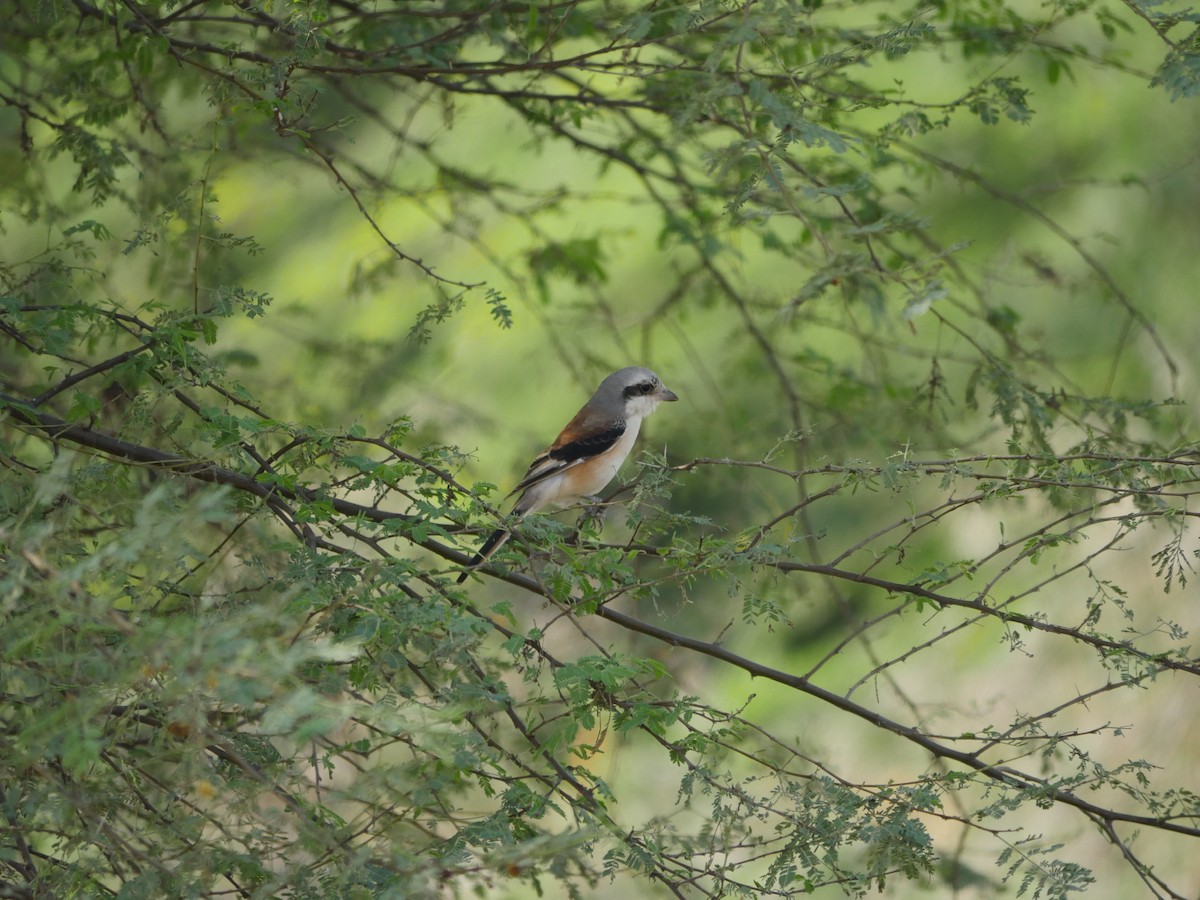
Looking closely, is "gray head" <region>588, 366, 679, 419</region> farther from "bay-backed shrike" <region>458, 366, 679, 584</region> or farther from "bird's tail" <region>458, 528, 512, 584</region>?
"bird's tail" <region>458, 528, 512, 584</region>

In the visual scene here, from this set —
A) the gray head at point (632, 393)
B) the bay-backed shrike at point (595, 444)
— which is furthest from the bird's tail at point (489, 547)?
the gray head at point (632, 393)

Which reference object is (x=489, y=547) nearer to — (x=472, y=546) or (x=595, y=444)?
(x=472, y=546)

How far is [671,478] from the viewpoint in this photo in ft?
9.78

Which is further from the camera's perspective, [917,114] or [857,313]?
[857,313]

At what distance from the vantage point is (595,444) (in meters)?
5.40

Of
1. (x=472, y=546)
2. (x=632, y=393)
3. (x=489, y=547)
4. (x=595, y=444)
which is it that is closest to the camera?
(x=489, y=547)

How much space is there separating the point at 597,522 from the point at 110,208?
8.78 m

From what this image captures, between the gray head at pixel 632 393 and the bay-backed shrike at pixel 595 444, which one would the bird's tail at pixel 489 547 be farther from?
the gray head at pixel 632 393

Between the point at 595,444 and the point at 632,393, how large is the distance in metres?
0.33

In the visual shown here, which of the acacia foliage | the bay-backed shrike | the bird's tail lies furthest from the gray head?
the bird's tail

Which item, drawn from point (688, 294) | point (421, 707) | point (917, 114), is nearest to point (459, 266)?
point (688, 294)

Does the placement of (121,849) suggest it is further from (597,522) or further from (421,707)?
(597,522)

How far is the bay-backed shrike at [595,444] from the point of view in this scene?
535 centimetres

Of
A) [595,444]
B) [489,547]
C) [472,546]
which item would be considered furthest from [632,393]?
[489,547]
